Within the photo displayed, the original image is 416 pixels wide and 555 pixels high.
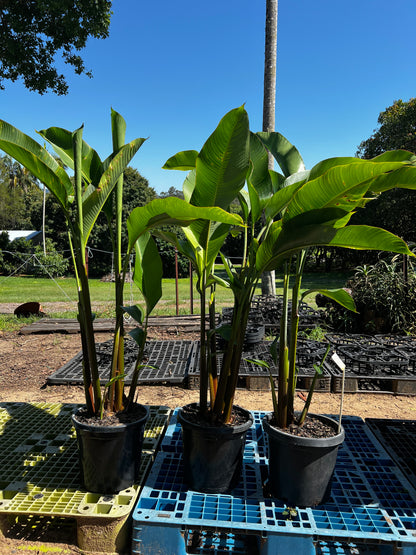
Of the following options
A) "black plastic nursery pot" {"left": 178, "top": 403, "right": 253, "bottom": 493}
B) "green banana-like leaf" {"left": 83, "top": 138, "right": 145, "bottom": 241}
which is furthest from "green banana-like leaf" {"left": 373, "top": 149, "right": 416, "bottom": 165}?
"black plastic nursery pot" {"left": 178, "top": 403, "right": 253, "bottom": 493}

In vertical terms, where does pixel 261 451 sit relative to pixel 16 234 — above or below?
below

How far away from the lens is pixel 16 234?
1061 inches

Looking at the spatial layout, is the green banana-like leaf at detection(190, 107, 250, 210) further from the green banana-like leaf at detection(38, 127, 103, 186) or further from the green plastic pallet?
the green plastic pallet

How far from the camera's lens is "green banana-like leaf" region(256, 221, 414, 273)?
139cm

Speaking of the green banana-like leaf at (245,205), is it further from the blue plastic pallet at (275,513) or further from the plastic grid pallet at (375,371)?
the plastic grid pallet at (375,371)

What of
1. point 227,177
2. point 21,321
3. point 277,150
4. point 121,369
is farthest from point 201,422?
point 21,321

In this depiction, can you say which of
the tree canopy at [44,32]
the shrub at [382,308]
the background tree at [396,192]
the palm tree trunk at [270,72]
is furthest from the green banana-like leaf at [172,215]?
the background tree at [396,192]

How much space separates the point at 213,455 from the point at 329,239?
3.66 ft

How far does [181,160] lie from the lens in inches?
72.4

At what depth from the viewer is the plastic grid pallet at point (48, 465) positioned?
168 centimetres

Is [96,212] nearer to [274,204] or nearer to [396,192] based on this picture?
[274,204]

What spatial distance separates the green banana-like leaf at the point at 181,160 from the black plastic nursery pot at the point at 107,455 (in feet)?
4.13

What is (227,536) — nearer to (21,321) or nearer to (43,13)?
(21,321)

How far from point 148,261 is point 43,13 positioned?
10.3 metres
